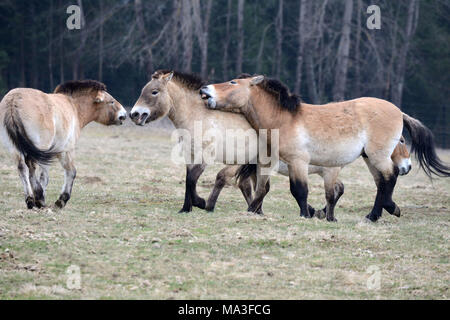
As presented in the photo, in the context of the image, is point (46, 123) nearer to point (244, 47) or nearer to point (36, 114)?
point (36, 114)

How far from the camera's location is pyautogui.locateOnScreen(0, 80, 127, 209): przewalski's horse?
25.7 ft

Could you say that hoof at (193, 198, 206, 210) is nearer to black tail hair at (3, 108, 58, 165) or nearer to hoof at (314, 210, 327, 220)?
hoof at (314, 210, 327, 220)

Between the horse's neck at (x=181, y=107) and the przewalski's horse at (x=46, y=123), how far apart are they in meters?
1.13

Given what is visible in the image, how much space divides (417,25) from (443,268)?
79.6 ft

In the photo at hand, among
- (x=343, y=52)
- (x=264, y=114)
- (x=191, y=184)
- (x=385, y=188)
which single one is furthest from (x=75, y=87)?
(x=343, y=52)

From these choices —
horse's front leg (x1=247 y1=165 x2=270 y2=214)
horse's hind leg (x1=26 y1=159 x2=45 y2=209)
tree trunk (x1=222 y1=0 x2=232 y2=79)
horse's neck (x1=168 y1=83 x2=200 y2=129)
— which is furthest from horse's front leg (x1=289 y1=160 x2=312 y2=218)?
tree trunk (x1=222 y1=0 x2=232 y2=79)

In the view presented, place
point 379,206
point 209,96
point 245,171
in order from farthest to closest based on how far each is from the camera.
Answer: point 245,171, point 379,206, point 209,96

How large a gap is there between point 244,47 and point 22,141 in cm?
2586

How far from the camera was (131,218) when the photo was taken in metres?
8.21

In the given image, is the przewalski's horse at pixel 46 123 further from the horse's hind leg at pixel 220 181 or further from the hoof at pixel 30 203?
the horse's hind leg at pixel 220 181

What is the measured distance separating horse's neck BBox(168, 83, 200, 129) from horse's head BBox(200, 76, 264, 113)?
1.09ft

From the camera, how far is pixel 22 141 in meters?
7.76
